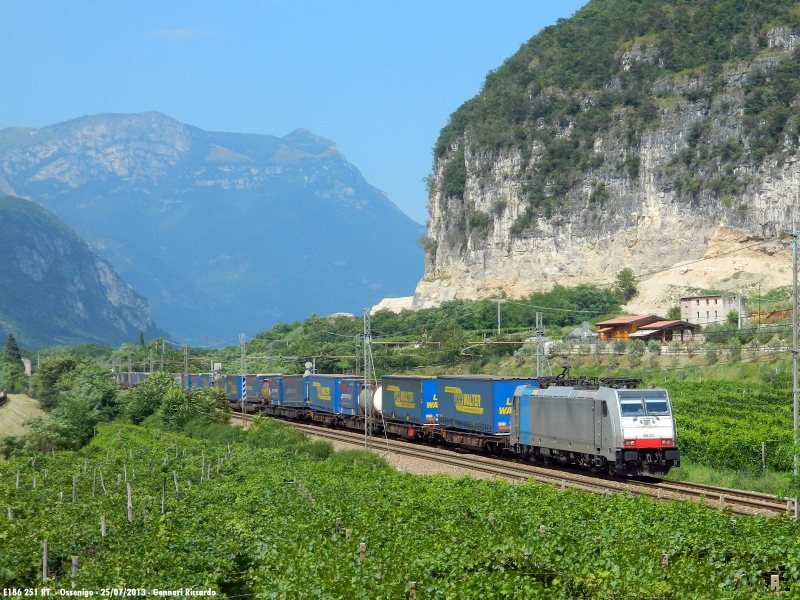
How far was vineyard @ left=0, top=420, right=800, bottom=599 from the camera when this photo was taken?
50.8ft

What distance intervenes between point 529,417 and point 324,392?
1049 inches

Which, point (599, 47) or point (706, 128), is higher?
point (599, 47)

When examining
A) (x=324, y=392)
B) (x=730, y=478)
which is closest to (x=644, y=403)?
(x=730, y=478)

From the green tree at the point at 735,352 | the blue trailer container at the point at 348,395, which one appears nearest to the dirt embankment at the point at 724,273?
the green tree at the point at 735,352

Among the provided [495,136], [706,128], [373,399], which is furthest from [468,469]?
[495,136]

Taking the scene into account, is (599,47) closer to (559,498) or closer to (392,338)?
(392,338)

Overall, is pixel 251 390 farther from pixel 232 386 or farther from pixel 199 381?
pixel 199 381

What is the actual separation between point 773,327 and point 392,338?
2145 inches

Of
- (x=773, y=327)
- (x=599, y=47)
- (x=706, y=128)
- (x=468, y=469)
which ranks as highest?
(x=599, y=47)

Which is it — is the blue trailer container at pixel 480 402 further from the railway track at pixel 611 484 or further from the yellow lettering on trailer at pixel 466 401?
the railway track at pixel 611 484

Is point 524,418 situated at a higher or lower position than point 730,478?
higher

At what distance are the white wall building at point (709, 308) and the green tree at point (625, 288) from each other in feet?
61.0

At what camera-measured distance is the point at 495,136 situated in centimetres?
16050

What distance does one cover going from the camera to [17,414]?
8962 centimetres
